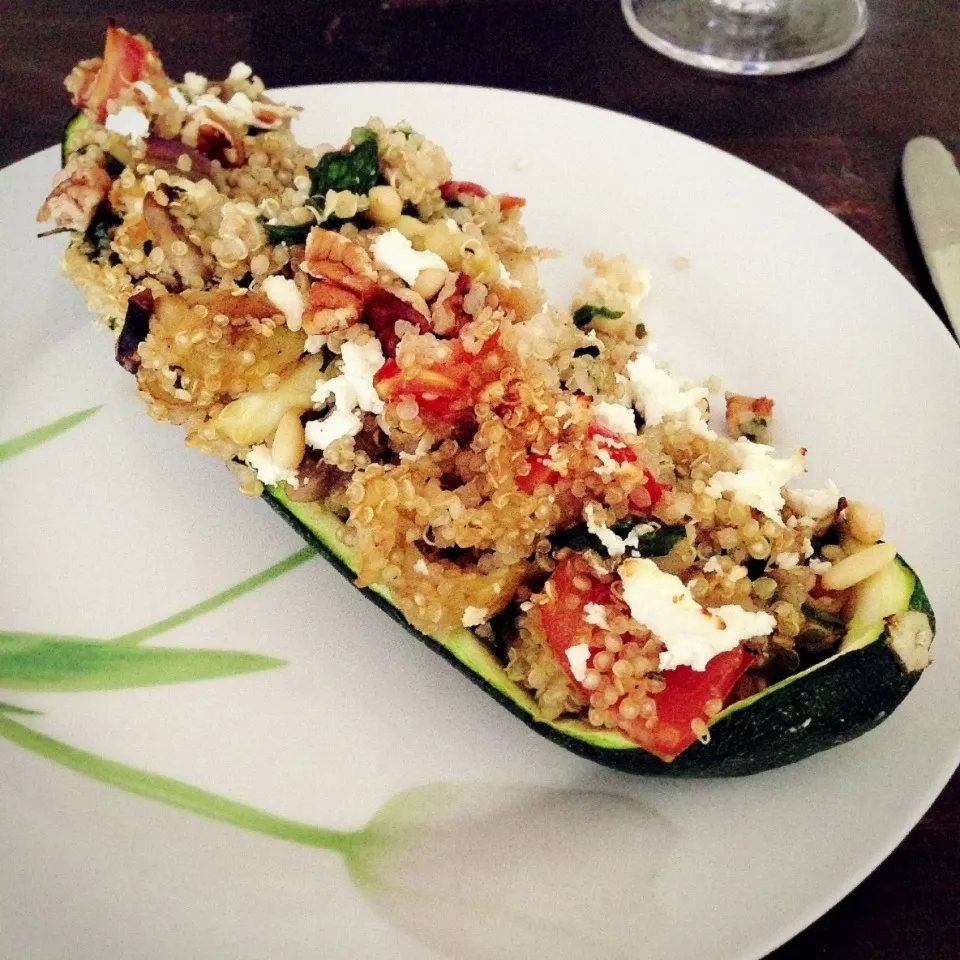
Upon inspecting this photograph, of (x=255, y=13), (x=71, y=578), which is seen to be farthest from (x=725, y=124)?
(x=71, y=578)

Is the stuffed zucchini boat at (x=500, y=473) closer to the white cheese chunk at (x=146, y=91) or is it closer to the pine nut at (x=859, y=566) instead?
the pine nut at (x=859, y=566)

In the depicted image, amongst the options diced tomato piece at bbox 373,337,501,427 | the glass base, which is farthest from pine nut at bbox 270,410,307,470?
the glass base

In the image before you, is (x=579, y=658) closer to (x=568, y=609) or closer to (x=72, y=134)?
(x=568, y=609)

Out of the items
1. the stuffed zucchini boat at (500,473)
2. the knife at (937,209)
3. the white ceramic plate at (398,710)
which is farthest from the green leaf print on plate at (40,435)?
the knife at (937,209)

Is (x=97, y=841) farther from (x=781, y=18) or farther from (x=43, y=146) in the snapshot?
(x=781, y=18)

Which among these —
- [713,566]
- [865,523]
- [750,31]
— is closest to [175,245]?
[713,566]

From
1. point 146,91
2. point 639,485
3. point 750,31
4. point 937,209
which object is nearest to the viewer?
point 639,485
